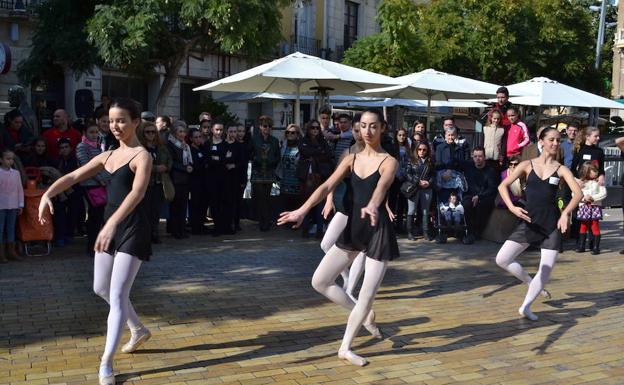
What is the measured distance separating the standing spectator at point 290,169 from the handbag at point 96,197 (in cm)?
356

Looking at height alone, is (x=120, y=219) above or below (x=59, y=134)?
below

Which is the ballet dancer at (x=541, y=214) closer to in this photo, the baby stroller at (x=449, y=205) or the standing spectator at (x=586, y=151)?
the baby stroller at (x=449, y=205)

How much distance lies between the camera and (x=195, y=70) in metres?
28.1

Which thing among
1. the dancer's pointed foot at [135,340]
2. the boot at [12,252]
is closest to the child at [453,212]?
the boot at [12,252]

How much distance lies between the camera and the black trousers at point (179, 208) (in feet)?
37.0

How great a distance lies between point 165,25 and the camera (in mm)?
19047

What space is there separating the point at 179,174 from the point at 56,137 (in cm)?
185

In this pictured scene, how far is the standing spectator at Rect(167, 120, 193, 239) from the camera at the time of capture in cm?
1123

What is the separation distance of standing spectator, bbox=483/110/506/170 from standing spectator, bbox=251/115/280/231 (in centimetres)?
346

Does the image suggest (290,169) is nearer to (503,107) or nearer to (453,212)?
(453,212)

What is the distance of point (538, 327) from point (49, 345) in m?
4.37

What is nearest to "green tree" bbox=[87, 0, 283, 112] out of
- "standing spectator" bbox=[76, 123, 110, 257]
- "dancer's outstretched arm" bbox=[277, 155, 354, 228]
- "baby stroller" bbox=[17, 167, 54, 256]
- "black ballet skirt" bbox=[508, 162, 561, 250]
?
"standing spectator" bbox=[76, 123, 110, 257]

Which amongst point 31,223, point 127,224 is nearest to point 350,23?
point 31,223

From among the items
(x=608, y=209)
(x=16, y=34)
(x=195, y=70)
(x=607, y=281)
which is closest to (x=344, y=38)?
(x=195, y=70)
